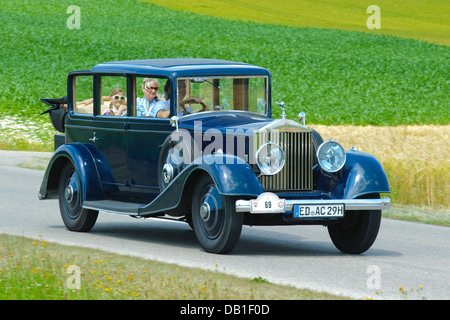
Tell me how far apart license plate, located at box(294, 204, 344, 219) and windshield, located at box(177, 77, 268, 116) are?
2014mm

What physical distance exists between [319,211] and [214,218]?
39.9 inches

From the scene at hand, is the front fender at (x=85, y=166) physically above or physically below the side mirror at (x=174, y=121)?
below

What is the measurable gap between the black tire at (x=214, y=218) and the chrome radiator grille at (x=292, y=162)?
1.93ft

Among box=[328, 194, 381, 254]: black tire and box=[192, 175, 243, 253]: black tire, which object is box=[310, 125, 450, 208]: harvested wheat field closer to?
box=[328, 194, 381, 254]: black tire

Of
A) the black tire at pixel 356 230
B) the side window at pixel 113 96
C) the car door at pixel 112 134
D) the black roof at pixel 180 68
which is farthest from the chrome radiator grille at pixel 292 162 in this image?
the side window at pixel 113 96

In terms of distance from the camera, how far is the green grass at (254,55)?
94.2ft

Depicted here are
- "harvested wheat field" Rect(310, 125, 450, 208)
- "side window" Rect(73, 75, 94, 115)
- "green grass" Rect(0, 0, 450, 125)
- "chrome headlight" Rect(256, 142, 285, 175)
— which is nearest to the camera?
"chrome headlight" Rect(256, 142, 285, 175)

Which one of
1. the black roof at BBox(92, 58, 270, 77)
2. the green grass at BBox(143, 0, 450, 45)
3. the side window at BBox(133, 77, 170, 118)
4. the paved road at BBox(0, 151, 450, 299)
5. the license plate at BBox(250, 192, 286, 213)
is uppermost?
the green grass at BBox(143, 0, 450, 45)

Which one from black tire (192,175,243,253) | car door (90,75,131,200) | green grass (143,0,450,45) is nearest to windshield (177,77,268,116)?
car door (90,75,131,200)

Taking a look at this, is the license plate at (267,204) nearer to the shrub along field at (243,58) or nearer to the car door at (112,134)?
the car door at (112,134)

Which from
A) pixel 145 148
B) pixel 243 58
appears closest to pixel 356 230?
pixel 145 148

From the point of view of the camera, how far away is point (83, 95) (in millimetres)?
11102

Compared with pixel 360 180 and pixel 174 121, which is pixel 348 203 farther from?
pixel 174 121

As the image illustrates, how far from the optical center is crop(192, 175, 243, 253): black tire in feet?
27.6
